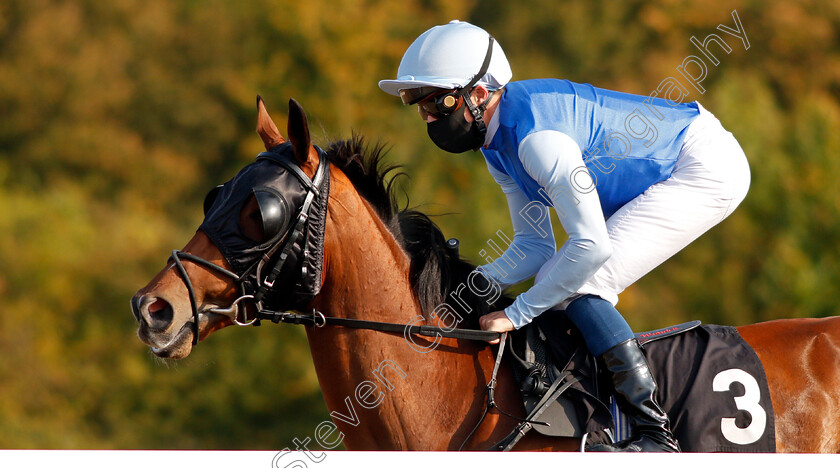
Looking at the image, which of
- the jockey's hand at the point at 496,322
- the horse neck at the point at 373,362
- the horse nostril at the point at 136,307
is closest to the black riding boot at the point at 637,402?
the jockey's hand at the point at 496,322

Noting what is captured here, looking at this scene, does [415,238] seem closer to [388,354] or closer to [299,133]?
[388,354]

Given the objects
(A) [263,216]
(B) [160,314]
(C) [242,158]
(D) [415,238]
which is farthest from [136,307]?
(C) [242,158]

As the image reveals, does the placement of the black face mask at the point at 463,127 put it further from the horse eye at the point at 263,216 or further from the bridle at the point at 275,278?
the horse eye at the point at 263,216

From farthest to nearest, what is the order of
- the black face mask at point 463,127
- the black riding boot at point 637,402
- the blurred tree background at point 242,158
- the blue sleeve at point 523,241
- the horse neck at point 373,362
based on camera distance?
the blurred tree background at point 242,158 < the blue sleeve at point 523,241 < the black face mask at point 463,127 < the horse neck at point 373,362 < the black riding boot at point 637,402

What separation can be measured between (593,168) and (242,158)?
14134 mm

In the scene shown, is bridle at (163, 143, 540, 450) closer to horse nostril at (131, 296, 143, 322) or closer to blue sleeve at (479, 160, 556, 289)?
horse nostril at (131, 296, 143, 322)

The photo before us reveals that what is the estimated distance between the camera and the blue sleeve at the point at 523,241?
10.7ft

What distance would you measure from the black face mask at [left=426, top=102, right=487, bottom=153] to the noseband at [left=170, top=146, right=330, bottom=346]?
483mm

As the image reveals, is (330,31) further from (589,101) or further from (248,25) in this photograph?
(589,101)

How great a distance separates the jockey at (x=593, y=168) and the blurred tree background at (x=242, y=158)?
7.56 m

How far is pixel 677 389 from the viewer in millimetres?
2789

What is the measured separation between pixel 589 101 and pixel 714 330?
961 mm

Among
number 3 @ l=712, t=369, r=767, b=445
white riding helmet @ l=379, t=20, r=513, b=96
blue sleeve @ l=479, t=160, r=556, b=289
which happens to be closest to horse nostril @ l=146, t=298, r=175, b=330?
white riding helmet @ l=379, t=20, r=513, b=96

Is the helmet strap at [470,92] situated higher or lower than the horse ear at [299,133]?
lower
